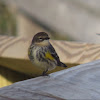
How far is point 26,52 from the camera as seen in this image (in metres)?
2.73

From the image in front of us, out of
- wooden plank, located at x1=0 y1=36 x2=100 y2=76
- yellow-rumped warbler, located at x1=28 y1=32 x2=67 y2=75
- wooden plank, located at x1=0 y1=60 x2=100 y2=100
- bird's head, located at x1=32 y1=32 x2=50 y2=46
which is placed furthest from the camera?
bird's head, located at x1=32 y1=32 x2=50 y2=46

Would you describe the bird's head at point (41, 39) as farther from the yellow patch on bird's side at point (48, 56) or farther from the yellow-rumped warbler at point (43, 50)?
the yellow patch on bird's side at point (48, 56)

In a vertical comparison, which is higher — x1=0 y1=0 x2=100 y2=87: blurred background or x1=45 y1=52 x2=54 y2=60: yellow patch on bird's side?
x1=0 y1=0 x2=100 y2=87: blurred background

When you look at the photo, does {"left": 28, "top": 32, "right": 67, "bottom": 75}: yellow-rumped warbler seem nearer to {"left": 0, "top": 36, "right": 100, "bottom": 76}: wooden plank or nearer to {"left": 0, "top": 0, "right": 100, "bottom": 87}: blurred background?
{"left": 0, "top": 0, "right": 100, "bottom": 87}: blurred background

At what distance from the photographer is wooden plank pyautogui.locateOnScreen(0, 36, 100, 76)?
8.48 ft

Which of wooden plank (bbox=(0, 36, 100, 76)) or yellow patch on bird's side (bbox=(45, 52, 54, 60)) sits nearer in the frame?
wooden plank (bbox=(0, 36, 100, 76))

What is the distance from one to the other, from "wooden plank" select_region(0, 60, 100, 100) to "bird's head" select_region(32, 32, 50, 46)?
5.94 feet

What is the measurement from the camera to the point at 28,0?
3967 mm

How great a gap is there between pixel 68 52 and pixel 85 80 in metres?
1.26

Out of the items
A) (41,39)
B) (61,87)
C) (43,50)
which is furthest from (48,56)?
(61,87)

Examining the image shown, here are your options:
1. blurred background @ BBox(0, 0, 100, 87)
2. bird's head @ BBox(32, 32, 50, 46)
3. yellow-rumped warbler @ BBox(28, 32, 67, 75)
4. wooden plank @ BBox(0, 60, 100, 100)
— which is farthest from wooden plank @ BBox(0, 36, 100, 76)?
wooden plank @ BBox(0, 60, 100, 100)

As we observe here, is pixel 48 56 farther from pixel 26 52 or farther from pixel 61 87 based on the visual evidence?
pixel 61 87

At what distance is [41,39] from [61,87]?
2.24 meters

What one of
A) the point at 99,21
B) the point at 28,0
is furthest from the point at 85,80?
the point at 28,0
